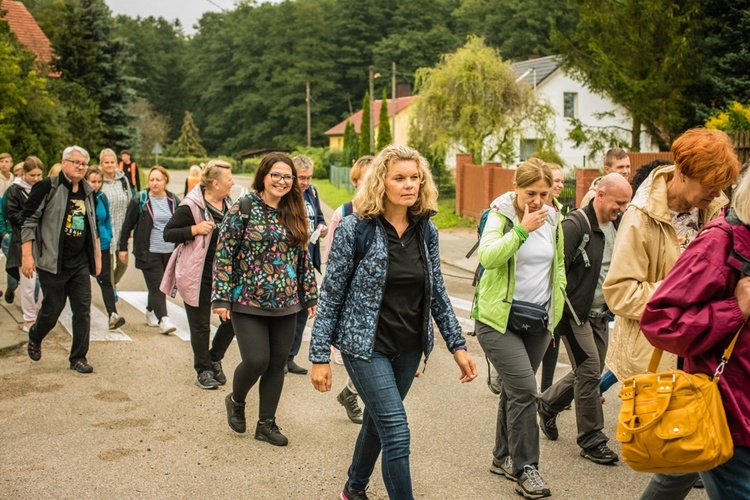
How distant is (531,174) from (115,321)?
6.00m

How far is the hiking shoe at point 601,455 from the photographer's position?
17.8 ft

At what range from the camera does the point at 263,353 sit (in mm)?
5707

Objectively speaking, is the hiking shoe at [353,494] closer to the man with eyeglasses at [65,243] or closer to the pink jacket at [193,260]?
the pink jacket at [193,260]

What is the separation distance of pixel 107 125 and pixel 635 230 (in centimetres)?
4155

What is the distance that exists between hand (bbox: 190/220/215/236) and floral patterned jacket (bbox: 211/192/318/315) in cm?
134

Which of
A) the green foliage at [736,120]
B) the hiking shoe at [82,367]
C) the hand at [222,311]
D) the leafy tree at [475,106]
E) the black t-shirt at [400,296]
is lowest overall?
the hiking shoe at [82,367]

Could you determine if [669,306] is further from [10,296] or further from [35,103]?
[35,103]

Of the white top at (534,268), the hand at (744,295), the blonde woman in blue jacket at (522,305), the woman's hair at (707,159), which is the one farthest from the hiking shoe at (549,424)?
the hand at (744,295)

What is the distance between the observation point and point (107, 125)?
42.3 m

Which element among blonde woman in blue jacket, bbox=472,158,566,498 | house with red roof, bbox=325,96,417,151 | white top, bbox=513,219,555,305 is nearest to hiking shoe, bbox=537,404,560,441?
blonde woman in blue jacket, bbox=472,158,566,498

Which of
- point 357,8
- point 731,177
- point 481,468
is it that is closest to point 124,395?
point 481,468

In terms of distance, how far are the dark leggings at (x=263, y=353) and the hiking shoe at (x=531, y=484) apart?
6.04ft

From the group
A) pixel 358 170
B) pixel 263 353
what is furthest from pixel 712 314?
pixel 358 170

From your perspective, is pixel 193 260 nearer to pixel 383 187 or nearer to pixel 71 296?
pixel 71 296
